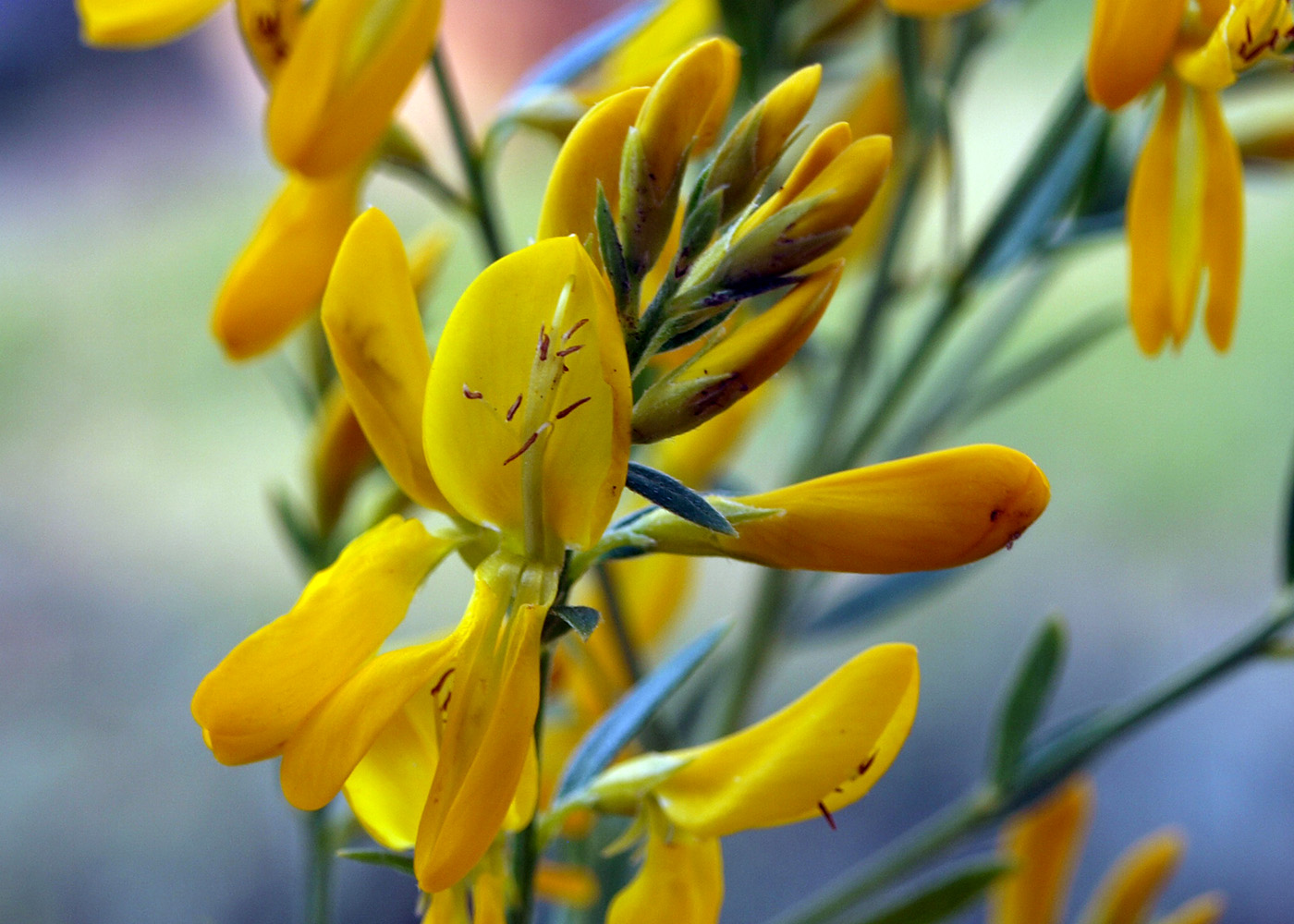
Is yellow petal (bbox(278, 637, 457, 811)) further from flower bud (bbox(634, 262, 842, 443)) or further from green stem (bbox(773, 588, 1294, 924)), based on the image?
green stem (bbox(773, 588, 1294, 924))

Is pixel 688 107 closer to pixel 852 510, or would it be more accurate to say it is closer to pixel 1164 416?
pixel 852 510

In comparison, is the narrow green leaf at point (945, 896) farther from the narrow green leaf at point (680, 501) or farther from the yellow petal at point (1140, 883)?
the narrow green leaf at point (680, 501)

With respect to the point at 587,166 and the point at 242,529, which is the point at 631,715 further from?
the point at 242,529

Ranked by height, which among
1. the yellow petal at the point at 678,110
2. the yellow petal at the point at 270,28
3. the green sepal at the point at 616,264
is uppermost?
the yellow petal at the point at 270,28

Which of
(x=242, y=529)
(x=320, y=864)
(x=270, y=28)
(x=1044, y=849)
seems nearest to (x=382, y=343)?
(x=270, y=28)

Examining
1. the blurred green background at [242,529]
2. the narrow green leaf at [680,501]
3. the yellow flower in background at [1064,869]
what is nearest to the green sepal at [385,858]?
the narrow green leaf at [680,501]

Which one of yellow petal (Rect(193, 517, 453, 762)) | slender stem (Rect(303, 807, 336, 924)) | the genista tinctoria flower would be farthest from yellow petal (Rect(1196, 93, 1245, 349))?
slender stem (Rect(303, 807, 336, 924))

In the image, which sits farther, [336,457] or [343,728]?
[336,457]
